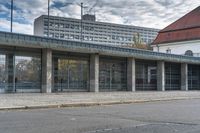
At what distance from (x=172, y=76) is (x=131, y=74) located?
412 inches

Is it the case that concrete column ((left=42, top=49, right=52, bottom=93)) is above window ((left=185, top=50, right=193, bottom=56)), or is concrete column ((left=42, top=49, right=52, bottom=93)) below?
below

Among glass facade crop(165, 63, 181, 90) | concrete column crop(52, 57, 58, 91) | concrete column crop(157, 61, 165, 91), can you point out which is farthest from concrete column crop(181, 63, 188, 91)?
concrete column crop(52, 57, 58, 91)

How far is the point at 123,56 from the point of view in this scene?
44.6 m

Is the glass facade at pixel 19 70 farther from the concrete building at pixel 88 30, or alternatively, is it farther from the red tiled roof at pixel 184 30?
the red tiled roof at pixel 184 30

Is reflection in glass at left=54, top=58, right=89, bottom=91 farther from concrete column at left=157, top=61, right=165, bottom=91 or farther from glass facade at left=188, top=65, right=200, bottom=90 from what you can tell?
glass facade at left=188, top=65, right=200, bottom=90

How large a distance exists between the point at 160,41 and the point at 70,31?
18978 millimetres

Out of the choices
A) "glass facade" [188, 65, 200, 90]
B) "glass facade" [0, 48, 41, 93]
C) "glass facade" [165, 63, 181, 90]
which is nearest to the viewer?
"glass facade" [0, 48, 41, 93]

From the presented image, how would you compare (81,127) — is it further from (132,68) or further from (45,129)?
(132,68)

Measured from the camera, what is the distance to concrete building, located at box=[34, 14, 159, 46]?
215 feet

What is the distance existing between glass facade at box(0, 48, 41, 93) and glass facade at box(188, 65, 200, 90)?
26.9 metres

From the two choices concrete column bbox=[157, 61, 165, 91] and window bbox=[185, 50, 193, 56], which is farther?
window bbox=[185, 50, 193, 56]

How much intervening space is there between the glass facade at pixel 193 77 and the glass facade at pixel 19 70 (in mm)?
26906

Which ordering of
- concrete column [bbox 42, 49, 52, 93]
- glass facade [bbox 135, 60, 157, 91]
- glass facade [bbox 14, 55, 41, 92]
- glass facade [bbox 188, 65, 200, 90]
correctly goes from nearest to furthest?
glass facade [bbox 14, 55, 41, 92] → concrete column [bbox 42, 49, 52, 93] → glass facade [bbox 135, 60, 157, 91] → glass facade [bbox 188, 65, 200, 90]

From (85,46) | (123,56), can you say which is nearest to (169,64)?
(123,56)
